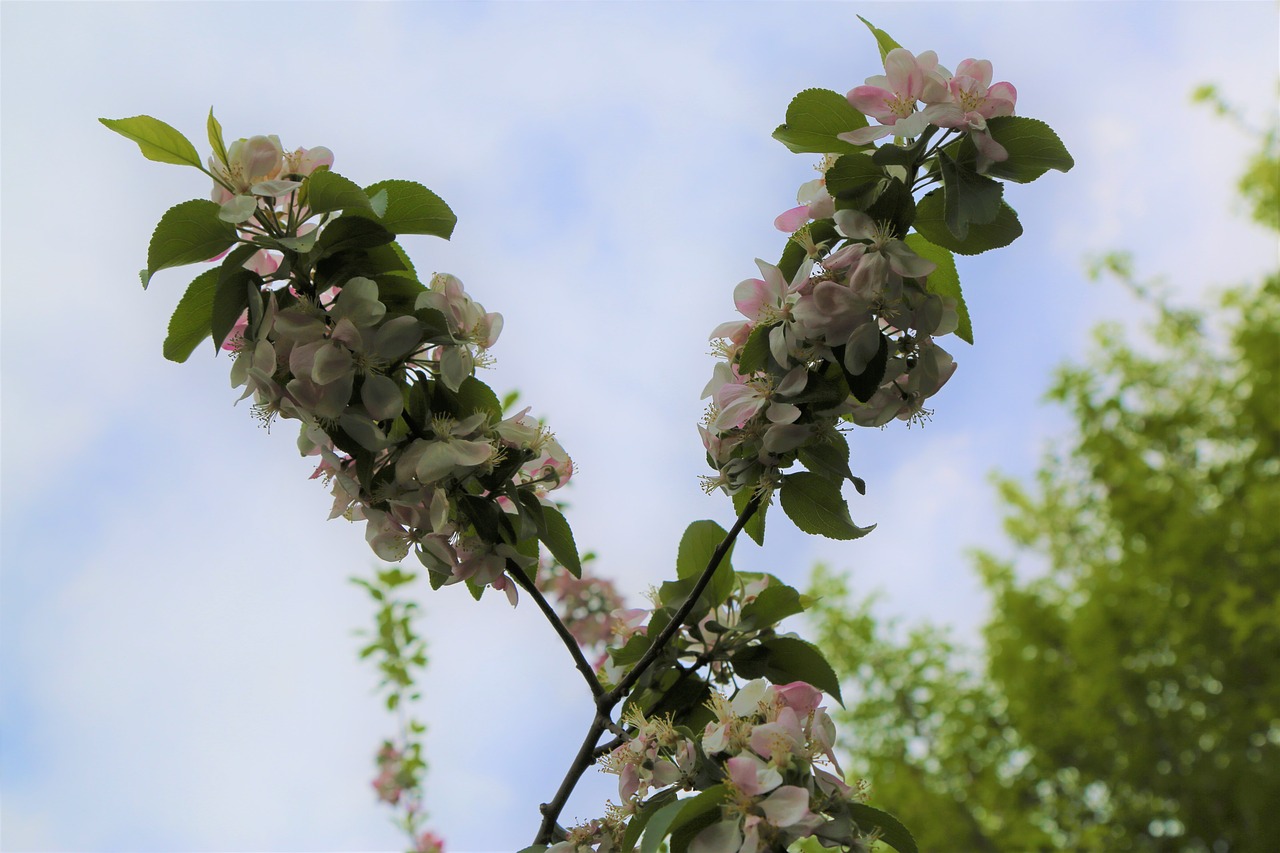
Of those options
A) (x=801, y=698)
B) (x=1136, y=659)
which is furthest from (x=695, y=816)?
(x=1136, y=659)

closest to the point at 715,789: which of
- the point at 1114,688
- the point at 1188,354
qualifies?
the point at 1114,688

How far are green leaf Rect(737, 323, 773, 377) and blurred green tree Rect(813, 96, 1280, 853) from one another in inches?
→ 225

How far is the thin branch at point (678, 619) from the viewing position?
134cm

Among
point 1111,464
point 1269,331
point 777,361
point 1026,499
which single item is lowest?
point 777,361

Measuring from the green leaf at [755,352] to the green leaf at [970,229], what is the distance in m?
0.24

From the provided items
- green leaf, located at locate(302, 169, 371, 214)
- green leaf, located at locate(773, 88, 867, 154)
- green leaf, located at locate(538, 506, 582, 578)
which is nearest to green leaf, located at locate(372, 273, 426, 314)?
green leaf, located at locate(302, 169, 371, 214)

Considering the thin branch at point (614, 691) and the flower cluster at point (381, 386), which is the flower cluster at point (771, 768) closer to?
the thin branch at point (614, 691)

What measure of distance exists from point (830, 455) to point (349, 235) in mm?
Result: 648

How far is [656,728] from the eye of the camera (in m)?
1.21

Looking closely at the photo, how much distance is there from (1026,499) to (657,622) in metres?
10.5

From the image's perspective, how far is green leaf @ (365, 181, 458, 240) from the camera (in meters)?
1.21

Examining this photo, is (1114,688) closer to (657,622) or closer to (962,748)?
(962,748)

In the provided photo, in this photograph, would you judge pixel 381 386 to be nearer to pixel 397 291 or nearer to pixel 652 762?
pixel 397 291

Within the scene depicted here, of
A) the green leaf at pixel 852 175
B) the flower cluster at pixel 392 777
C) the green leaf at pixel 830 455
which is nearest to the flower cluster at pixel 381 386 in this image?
the green leaf at pixel 830 455
